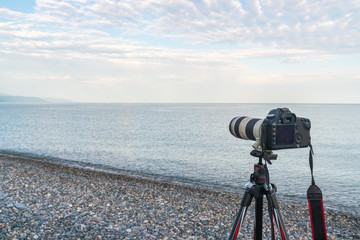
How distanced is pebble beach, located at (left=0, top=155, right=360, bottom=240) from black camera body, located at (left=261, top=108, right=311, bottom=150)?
3006 millimetres

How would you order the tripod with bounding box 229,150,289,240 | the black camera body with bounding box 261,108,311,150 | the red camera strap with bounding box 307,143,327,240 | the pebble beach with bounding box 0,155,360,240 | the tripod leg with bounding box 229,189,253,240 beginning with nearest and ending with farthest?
the red camera strap with bounding box 307,143,327,240, the black camera body with bounding box 261,108,311,150, the tripod with bounding box 229,150,289,240, the tripod leg with bounding box 229,189,253,240, the pebble beach with bounding box 0,155,360,240

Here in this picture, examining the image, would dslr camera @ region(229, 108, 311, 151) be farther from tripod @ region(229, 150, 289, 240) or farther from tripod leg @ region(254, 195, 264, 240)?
tripod leg @ region(254, 195, 264, 240)

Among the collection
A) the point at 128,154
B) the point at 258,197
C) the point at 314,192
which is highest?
the point at 314,192

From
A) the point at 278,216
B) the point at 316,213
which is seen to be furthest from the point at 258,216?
the point at 316,213

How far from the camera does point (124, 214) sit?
6492 millimetres

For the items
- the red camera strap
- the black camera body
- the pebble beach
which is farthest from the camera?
the pebble beach

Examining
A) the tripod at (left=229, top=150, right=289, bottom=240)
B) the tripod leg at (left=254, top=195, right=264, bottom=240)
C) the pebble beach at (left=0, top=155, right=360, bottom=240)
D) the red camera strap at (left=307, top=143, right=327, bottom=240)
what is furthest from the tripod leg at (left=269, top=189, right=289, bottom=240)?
the pebble beach at (left=0, top=155, right=360, bottom=240)

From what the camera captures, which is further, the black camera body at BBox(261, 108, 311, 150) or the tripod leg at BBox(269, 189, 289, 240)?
the tripod leg at BBox(269, 189, 289, 240)

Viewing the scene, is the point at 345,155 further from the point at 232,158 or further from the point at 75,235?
the point at 75,235

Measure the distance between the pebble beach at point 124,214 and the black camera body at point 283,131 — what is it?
3006 millimetres

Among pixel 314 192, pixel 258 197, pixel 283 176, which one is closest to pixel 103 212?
pixel 258 197

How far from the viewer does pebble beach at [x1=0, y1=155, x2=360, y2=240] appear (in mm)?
5441

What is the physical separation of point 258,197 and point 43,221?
4.45 metres

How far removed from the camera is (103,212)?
656cm
